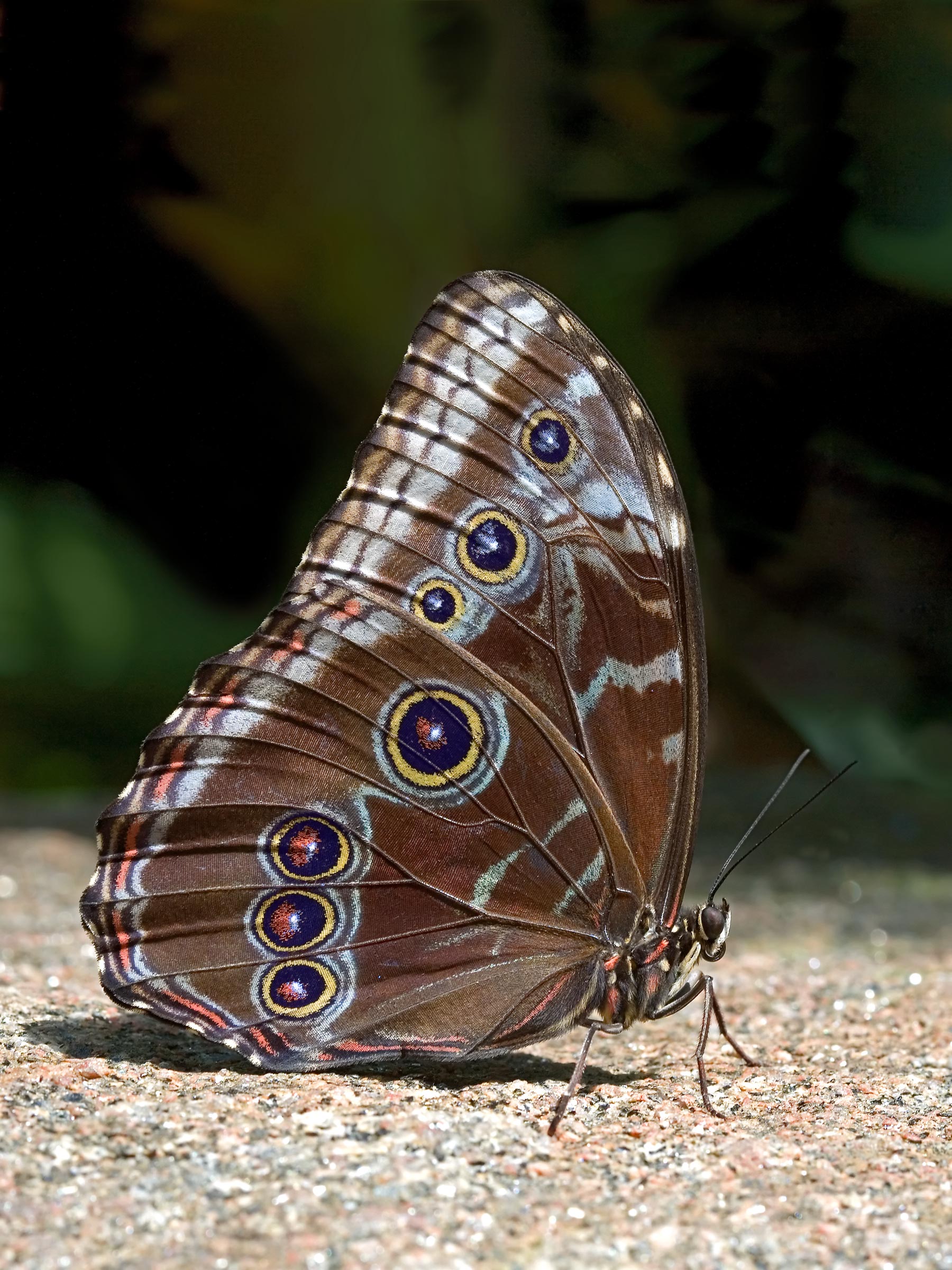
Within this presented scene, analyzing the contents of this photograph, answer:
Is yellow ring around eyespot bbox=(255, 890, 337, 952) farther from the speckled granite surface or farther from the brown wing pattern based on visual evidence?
the speckled granite surface

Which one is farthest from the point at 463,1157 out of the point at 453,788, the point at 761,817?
the point at 761,817

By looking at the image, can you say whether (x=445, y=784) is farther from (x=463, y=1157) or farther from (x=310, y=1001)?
(x=463, y=1157)

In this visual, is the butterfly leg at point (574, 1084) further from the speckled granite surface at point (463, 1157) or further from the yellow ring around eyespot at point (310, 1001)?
the yellow ring around eyespot at point (310, 1001)

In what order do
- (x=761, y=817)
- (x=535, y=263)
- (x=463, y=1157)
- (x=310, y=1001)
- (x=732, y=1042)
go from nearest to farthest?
(x=463, y=1157) < (x=310, y=1001) < (x=732, y=1042) < (x=761, y=817) < (x=535, y=263)

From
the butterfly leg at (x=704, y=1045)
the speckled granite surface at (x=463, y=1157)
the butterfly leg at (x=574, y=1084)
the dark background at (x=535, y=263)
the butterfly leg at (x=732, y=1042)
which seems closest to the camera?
the speckled granite surface at (x=463, y=1157)

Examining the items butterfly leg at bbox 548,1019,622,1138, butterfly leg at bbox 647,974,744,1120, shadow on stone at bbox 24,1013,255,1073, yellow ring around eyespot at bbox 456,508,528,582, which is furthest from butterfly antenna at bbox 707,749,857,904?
shadow on stone at bbox 24,1013,255,1073

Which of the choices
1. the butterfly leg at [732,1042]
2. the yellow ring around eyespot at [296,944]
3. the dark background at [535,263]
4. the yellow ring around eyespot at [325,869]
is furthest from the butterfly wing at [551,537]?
the dark background at [535,263]
